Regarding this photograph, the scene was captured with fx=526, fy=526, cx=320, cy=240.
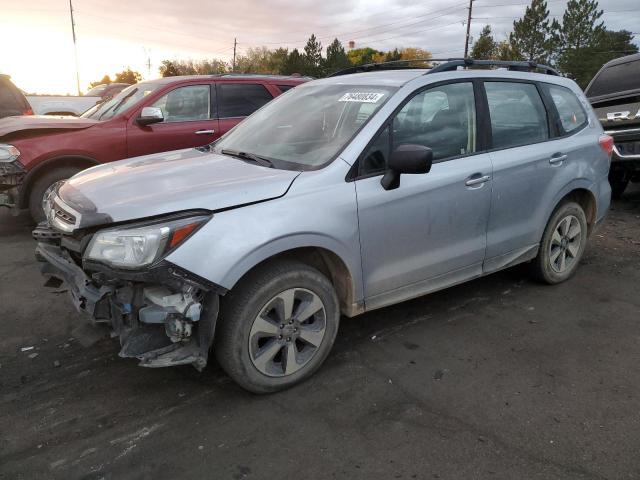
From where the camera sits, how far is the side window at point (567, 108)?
445cm

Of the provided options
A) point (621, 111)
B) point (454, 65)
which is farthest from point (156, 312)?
point (621, 111)

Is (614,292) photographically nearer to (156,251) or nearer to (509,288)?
(509,288)

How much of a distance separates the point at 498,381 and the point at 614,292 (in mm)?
2127

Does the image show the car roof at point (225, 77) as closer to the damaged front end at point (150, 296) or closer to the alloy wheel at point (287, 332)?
the damaged front end at point (150, 296)

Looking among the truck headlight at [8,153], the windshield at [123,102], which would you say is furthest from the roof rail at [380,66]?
the truck headlight at [8,153]

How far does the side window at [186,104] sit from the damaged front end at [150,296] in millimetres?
3995

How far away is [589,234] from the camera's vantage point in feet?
15.9

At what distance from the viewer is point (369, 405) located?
295 cm

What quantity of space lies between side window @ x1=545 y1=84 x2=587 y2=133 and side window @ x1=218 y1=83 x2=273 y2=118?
3.84 m

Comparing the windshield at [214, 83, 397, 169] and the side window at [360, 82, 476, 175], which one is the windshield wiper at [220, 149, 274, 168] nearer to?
the windshield at [214, 83, 397, 169]

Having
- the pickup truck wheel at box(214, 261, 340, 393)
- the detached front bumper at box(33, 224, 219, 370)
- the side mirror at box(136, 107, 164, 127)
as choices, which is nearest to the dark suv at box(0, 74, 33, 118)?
the side mirror at box(136, 107, 164, 127)

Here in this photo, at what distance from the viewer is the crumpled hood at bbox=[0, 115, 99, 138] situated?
578cm

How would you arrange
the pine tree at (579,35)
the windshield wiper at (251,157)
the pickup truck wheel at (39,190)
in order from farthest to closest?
the pine tree at (579,35) < the pickup truck wheel at (39,190) < the windshield wiper at (251,157)

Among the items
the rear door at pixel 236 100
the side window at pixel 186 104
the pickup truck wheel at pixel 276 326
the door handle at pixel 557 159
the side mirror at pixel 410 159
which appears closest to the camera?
the pickup truck wheel at pixel 276 326
